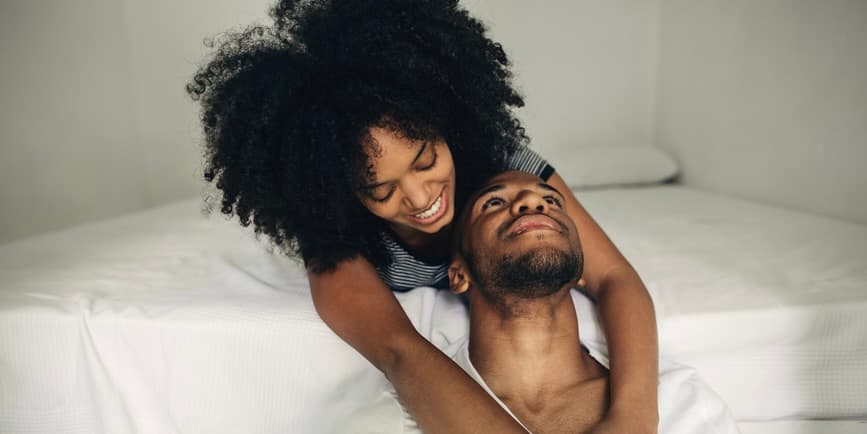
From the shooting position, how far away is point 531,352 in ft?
3.68

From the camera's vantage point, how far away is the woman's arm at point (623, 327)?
1013mm

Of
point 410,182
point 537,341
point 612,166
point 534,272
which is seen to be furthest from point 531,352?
point 612,166

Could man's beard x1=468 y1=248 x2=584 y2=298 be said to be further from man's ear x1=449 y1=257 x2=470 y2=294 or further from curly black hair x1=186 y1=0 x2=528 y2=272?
curly black hair x1=186 y1=0 x2=528 y2=272

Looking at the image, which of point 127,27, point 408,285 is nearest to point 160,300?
point 408,285

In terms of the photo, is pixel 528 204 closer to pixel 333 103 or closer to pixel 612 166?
pixel 333 103

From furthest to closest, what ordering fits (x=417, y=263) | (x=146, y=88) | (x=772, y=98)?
1. (x=146, y=88)
2. (x=772, y=98)
3. (x=417, y=263)

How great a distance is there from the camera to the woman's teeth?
3.86 feet

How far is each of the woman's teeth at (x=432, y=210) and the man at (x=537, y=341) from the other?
84 mm

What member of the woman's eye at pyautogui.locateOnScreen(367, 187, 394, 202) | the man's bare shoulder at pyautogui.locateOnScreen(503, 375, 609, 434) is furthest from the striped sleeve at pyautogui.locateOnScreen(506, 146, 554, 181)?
the man's bare shoulder at pyautogui.locateOnScreen(503, 375, 609, 434)

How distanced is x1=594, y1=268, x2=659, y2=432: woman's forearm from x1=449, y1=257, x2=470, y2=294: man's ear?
0.29m

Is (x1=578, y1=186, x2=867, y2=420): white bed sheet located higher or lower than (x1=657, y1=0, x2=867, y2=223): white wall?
lower

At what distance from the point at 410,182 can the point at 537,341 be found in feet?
1.23

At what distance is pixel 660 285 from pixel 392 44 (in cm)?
84

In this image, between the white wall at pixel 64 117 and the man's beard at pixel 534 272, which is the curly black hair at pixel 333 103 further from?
the white wall at pixel 64 117
